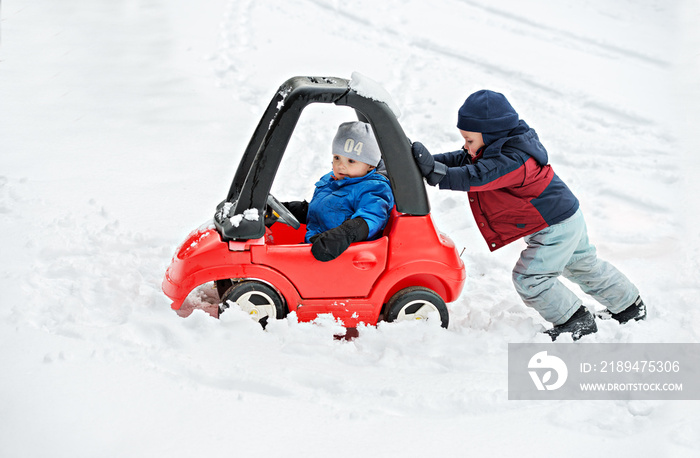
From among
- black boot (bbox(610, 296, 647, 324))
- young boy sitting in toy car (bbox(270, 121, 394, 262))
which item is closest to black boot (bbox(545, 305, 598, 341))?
black boot (bbox(610, 296, 647, 324))

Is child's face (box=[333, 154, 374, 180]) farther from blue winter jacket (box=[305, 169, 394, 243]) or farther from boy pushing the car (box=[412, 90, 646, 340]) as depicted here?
boy pushing the car (box=[412, 90, 646, 340])

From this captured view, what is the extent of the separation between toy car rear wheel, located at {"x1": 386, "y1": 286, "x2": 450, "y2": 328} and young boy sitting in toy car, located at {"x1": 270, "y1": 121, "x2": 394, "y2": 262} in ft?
0.96

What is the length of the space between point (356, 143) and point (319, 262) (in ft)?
1.81

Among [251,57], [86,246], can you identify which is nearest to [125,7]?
[251,57]

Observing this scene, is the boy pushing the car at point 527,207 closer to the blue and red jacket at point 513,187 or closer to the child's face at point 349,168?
the blue and red jacket at point 513,187

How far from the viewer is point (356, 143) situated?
2.85 meters

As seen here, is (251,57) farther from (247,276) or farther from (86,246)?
(247,276)

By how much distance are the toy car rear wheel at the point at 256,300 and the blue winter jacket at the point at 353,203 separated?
0.37 m

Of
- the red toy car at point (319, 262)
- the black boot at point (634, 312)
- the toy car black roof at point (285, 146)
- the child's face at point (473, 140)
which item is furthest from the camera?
the black boot at point (634, 312)

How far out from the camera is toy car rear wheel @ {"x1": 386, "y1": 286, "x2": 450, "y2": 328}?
9.31ft

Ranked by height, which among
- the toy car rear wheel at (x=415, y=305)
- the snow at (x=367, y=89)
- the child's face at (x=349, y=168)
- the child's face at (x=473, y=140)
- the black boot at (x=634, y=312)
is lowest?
the black boot at (x=634, y=312)

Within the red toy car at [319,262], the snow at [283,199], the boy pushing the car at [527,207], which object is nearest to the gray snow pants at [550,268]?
the boy pushing the car at [527,207]

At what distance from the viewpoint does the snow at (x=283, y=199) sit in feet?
7.29

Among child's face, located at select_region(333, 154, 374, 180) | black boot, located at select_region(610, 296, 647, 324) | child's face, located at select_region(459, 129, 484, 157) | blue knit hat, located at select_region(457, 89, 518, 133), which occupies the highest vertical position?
blue knit hat, located at select_region(457, 89, 518, 133)
